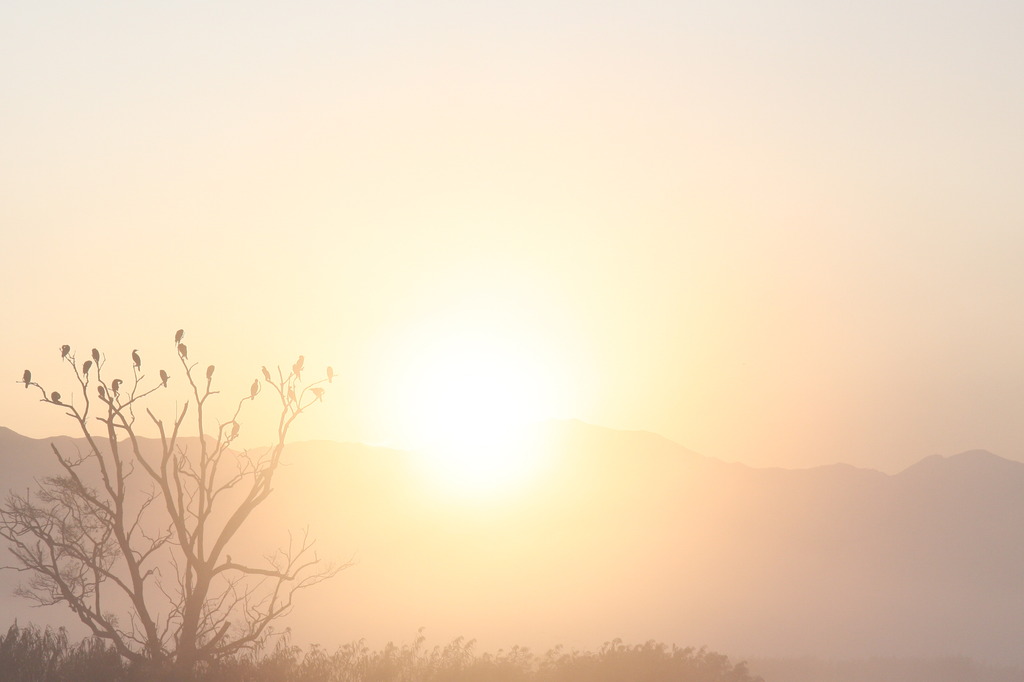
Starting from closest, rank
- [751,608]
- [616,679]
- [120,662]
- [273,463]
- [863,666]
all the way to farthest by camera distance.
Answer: [120,662]
[273,463]
[616,679]
[863,666]
[751,608]

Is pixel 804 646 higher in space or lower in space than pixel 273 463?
lower

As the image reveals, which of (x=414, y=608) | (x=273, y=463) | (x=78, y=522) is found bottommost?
(x=414, y=608)

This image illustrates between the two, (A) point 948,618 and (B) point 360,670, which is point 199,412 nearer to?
(B) point 360,670

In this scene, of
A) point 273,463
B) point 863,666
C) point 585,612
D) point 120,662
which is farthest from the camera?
point 585,612

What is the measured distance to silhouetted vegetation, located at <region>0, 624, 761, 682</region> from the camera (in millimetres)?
17828

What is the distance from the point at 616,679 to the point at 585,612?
16444 centimetres

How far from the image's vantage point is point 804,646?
14200 cm

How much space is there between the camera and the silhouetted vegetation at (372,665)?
1783 centimetres

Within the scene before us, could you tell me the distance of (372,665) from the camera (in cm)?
2130

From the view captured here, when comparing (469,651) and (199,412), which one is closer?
(199,412)

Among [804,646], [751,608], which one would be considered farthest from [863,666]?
[751,608]

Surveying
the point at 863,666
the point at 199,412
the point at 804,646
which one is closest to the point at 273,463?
the point at 199,412

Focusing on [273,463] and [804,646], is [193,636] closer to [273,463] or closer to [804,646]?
[273,463]

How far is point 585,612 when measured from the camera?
181875mm
